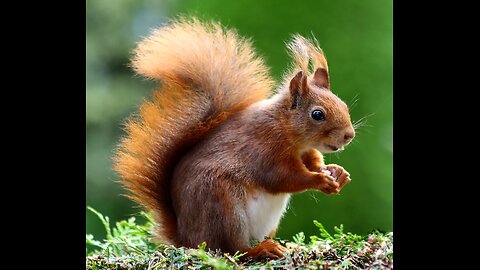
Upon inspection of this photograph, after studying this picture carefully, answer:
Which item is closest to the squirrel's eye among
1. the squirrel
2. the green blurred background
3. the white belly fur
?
the squirrel

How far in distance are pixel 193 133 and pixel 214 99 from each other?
0.12 meters

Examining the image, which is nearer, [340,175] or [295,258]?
[295,258]

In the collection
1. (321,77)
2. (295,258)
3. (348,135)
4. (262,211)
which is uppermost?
(321,77)

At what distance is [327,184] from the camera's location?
5.43 ft

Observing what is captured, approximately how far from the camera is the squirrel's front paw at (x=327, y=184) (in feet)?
5.43

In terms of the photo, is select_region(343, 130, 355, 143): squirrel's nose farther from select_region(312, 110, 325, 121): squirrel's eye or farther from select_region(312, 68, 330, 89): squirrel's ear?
select_region(312, 68, 330, 89): squirrel's ear

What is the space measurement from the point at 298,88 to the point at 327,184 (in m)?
0.30

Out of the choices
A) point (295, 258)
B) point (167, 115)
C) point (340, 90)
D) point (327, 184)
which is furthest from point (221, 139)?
point (340, 90)

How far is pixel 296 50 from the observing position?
1.83 m

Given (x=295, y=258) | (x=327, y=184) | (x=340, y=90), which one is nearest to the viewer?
(x=295, y=258)

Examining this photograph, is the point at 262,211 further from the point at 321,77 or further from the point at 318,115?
the point at 321,77

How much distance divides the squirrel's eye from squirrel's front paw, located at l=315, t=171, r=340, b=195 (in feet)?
0.56
